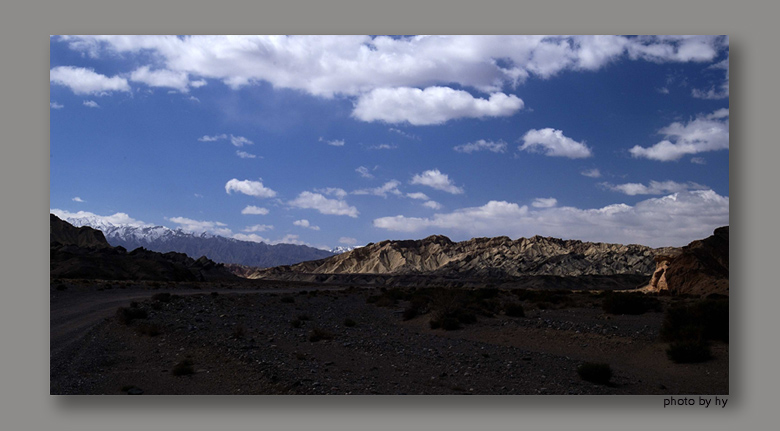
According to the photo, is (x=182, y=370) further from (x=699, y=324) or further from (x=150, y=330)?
(x=699, y=324)

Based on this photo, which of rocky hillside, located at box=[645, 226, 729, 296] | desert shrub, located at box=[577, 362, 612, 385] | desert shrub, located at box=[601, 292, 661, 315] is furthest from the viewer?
rocky hillside, located at box=[645, 226, 729, 296]

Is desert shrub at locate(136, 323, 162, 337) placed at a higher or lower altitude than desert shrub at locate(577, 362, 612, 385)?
higher

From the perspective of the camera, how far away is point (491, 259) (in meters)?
130

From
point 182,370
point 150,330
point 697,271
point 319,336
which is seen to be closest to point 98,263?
point 150,330

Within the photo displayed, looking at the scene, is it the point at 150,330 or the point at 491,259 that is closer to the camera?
the point at 150,330

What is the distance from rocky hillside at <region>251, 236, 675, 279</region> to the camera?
107750mm

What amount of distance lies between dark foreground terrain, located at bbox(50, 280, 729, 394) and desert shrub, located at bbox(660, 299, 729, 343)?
41 centimetres

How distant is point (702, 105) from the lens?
13.6m

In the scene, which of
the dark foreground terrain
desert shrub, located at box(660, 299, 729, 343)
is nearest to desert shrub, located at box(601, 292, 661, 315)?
the dark foreground terrain

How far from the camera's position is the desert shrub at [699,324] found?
1383 centimetres

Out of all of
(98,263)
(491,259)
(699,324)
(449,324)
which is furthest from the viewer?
(491,259)

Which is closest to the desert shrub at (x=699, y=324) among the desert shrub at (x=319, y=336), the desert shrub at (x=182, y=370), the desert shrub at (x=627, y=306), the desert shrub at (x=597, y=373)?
the desert shrub at (x=597, y=373)

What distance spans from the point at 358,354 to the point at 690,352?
335 inches

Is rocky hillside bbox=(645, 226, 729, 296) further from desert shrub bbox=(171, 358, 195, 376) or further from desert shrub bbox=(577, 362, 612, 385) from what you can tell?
desert shrub bbox=(171, 358, 195, 376)
